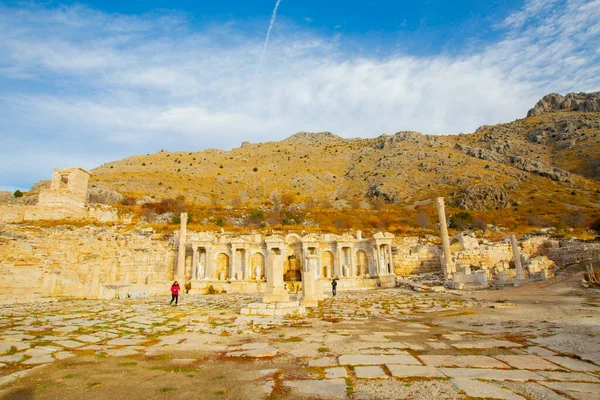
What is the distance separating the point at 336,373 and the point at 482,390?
1843mm

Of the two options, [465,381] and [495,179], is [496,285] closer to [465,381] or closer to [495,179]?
[465,381]

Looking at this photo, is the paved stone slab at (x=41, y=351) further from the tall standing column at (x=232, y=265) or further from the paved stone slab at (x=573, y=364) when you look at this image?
the tall standing column at (x=232, y=265)

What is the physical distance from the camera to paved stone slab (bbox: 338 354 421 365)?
17.3 ft

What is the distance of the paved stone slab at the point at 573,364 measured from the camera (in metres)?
4.85

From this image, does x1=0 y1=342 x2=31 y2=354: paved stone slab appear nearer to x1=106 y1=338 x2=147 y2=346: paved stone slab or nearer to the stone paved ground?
the stone paved ground

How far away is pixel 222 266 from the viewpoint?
101ft

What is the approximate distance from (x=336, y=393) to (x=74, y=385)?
11.3ft

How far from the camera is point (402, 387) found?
4.09 meters

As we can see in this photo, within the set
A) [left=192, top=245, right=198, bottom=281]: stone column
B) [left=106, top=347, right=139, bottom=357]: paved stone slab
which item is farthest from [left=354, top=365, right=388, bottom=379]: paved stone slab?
[left=192, top=245, right=198, bottom=281]: stone column

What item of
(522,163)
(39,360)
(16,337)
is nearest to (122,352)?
(39,360)

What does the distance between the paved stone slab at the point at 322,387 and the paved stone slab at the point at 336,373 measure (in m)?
0.15

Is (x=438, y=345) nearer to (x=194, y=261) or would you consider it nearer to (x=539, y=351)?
(x=539, y=351)

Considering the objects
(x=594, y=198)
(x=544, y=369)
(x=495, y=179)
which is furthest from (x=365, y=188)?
(x=544, y=369)

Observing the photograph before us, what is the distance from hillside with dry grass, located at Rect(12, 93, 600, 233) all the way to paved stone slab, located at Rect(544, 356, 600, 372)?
1422 inches
